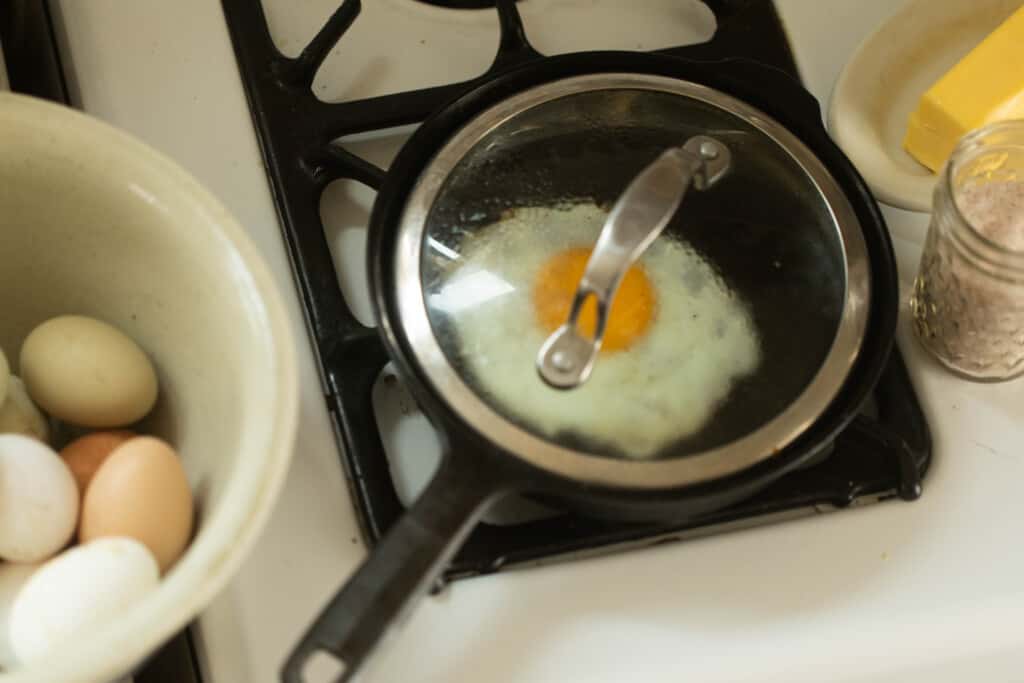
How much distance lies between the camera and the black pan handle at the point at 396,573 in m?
0.36

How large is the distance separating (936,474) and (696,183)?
17 cm

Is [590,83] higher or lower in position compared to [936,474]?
higher

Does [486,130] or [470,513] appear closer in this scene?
[470,513]

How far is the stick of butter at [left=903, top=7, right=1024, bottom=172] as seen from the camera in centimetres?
51

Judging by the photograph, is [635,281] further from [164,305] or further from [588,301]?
[164,305]

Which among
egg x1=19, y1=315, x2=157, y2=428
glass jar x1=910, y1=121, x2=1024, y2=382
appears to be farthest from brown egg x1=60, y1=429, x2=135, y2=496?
glass jar x1=910, y1=121, x2=1024, y2=382

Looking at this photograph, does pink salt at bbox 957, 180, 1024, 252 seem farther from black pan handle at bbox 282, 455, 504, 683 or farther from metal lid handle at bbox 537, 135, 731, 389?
black pan handle at bbox 282, 455, 504, 683

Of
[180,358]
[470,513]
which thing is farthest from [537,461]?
[180,358]

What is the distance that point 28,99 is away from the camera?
424 millimetres

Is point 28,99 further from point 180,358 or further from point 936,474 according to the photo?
point 936,474

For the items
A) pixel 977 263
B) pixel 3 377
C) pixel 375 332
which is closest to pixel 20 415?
pixel 3 377

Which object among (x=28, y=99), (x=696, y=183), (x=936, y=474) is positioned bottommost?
(x=936, y=474)

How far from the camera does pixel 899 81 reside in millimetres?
579

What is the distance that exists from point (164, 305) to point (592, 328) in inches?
6.9
